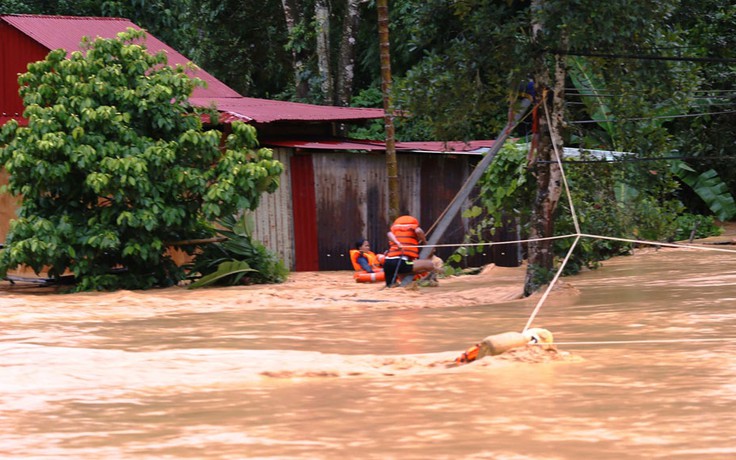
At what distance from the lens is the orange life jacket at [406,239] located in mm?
13000

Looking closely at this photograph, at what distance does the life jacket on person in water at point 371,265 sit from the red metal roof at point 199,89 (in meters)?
2.25

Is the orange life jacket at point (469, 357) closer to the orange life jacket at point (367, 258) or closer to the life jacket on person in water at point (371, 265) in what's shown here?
the life jacket on person in water at point (371, 265)

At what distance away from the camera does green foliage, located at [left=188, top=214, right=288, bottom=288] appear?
1341 cm

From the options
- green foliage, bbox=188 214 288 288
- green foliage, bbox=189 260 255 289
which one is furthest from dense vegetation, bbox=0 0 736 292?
green foliage, bbox=189 260 255 289

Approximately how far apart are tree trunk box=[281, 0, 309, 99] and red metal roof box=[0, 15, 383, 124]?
16.0 feet

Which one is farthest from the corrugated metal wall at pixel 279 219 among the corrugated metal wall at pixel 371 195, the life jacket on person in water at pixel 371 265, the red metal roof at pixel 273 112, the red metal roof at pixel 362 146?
the life jacket on person in water at pixel 371 265

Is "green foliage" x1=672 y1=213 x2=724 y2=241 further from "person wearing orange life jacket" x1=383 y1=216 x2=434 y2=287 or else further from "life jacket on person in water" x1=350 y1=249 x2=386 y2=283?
"person wearing orange life jacket" x1=383 y1=216 x2=434 y2=287

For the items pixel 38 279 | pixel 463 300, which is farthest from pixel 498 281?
pixel 38 279

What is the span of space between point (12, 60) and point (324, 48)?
24.4ft

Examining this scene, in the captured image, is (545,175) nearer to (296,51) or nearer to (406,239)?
(406,239)

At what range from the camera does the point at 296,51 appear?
2291 cm

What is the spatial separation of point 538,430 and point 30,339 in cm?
463

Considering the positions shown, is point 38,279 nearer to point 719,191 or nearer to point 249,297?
point 249,297

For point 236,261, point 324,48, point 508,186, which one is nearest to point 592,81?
point 508,186
